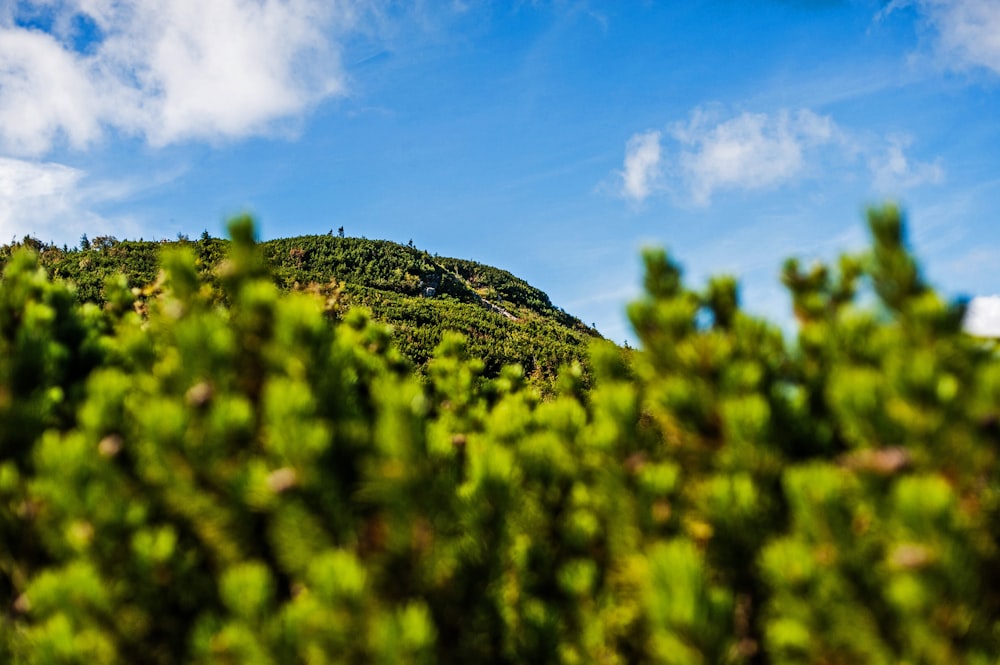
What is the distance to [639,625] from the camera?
7.80 feet

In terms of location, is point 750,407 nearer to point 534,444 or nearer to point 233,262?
point 534,444

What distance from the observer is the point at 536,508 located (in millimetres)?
2830

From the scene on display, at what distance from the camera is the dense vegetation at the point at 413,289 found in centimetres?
8000

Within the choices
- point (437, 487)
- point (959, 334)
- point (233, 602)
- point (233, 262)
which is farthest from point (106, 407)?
point (959, 334)

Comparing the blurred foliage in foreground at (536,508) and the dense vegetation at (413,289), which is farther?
the dense vegetation at (413,289)

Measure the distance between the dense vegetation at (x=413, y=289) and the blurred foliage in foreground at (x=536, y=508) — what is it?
49.1 meters

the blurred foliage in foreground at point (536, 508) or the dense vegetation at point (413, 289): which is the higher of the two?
the dense vegetation at point (413, 289)

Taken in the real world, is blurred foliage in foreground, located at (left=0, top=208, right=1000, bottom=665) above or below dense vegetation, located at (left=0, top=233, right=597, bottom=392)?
below

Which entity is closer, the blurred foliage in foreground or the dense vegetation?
the blurred foliage in foreground

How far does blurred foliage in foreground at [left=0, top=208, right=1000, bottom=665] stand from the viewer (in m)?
1.83

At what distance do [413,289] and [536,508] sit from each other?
438ft

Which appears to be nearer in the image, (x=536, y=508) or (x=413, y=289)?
(x=536, y=508)

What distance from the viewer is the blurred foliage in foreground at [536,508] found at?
1825 millimetres

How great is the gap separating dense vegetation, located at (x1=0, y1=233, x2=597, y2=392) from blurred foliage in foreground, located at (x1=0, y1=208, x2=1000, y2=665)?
4915cm
